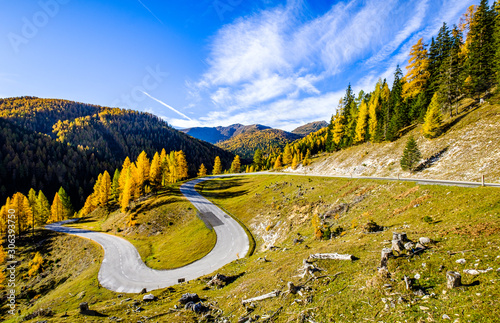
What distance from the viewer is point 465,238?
11750 millimetres

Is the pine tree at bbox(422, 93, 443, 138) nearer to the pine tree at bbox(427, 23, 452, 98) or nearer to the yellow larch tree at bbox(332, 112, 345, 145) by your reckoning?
the pine tree at bbox(427, 23, 452, 98)

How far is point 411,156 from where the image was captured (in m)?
39.7

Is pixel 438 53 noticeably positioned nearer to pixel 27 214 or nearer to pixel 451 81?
pixel 451 81

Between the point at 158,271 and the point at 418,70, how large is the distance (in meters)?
84.2

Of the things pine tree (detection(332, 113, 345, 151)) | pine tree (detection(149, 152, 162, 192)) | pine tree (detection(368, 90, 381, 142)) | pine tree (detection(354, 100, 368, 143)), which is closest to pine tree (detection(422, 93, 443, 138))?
pine tree (detection(368, 90, 381, 142))

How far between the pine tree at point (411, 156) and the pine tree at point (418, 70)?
1137 inches

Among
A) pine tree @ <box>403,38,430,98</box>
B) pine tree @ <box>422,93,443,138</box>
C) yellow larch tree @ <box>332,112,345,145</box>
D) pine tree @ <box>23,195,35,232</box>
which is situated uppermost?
pine tree @ <box>403,38,430,98</box>

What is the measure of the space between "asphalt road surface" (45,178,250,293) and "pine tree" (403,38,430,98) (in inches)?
2615

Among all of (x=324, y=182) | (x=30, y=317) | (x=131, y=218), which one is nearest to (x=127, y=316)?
(x=30, y=317)

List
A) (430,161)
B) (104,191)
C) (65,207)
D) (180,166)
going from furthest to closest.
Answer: (180,166), (65,207), (104,191), (430,161)

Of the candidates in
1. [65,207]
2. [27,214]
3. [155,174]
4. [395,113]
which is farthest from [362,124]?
[65,207]

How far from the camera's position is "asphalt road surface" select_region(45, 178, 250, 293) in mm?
30456

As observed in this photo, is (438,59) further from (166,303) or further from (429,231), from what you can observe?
(166,303)

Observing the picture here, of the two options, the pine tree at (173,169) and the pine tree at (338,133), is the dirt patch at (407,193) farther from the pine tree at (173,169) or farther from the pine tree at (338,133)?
the pine tree at (173,169)
